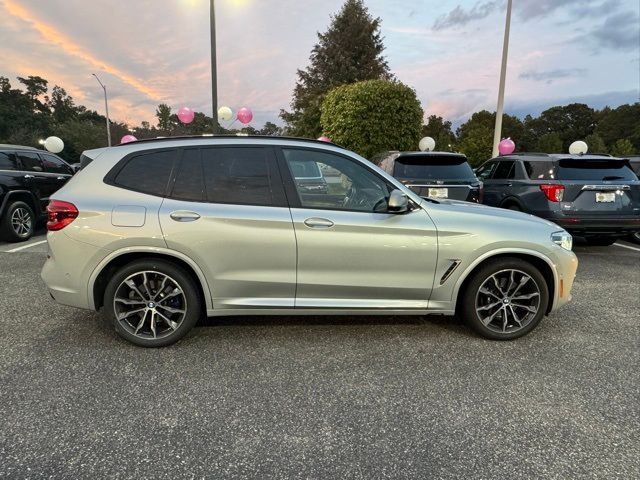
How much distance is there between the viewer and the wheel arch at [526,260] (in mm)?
3436

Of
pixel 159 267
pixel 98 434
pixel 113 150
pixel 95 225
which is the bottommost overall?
pixel 98 434

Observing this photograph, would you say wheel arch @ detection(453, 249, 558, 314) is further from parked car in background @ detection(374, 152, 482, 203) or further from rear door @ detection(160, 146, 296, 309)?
parked car in background @ detection(374, 152, 482, 203)

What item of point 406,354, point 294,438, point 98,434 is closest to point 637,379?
point 406,354

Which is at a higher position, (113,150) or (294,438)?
(113,150)

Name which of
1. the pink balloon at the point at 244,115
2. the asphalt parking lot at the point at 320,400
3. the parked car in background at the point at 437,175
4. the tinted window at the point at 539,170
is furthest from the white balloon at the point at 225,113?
the asphalt parking lot at the point at 320,400

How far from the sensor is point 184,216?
3219 millimetres

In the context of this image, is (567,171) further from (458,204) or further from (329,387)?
(329,387)

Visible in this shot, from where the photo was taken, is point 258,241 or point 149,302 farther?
point 149,302

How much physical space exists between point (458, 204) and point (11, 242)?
7705 millimetres

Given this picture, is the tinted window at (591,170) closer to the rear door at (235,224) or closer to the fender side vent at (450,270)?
the fender side vent at (450,270)

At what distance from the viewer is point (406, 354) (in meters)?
3.35

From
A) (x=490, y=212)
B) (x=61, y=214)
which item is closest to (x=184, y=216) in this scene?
(x=61, y=214)

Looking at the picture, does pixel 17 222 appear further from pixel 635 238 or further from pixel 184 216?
pixel 635 238

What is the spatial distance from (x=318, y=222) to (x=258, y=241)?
495mm
